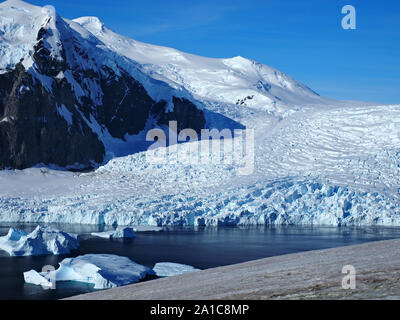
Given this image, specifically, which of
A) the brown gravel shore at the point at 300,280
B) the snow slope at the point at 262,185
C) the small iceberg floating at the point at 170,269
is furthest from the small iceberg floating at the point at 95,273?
the snow slope at the point at 262,185

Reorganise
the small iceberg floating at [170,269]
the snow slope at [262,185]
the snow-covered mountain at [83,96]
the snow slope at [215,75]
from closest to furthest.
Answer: the small iceberg floating at [170,269]
the snow slope at [262,185]
the snow-covered mountain at [83,96]
the snow slope at [215,75]

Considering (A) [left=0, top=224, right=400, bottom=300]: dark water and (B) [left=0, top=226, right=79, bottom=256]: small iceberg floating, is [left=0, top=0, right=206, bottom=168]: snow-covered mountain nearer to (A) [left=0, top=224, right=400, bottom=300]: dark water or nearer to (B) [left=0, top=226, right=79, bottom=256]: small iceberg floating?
(A) [left=0, top=224, right=400, bottom=300]: dark water

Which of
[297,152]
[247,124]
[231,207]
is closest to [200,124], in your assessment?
[247,124]

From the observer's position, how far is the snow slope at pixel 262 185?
23.1 meters

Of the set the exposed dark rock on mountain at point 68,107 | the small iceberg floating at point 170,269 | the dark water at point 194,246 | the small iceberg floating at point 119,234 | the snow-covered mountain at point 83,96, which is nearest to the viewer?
the dark water at point 194,246

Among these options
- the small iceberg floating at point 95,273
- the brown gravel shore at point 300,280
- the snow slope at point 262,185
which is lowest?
the small iceberg floating at point 95,273

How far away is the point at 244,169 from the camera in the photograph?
2712cm

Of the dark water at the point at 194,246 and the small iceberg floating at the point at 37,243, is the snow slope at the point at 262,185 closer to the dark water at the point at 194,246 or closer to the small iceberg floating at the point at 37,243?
the dark water at the point at 194,246

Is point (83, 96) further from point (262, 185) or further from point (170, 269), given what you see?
point (170, 269)

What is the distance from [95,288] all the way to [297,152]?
60.3 ft

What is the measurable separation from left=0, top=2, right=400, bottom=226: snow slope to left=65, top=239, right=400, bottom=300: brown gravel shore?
1488 centimetres

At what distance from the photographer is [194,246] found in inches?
727

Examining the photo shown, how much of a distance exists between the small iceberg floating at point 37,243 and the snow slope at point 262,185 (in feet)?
21.2

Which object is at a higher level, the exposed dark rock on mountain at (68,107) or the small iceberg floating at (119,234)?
the exposed dark rock on mountain at (68,107)
